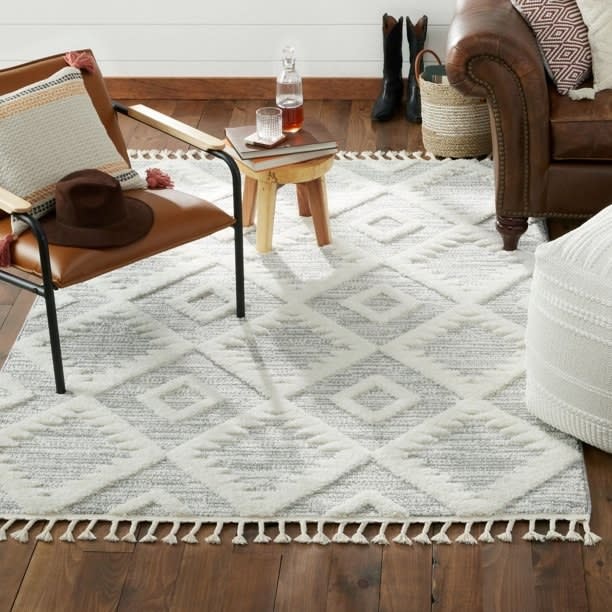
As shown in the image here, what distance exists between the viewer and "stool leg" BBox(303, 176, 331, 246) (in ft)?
11.5

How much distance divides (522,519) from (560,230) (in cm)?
151

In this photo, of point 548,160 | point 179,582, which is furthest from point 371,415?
point 548,160

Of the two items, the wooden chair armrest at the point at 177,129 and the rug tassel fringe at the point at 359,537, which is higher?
the wooden chair armrest at the point at 177,129

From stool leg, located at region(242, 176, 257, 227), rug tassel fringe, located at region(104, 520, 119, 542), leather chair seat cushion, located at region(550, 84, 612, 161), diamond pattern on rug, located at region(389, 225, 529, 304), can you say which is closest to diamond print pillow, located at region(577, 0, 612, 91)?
leather chair seat cushion, located at region(550, 84, 612, 161)

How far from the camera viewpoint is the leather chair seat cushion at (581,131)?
132 inches

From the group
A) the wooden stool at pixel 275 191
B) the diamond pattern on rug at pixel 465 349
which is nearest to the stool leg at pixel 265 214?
the wooden stool at pixel 275 191

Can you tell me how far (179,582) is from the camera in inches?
91.4

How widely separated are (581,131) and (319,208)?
88 centimetres

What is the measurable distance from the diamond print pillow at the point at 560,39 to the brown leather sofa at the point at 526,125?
0.04 m

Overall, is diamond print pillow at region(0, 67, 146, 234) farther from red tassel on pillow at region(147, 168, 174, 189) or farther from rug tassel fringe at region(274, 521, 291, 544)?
rug tassel fringe at region(274, 521, 291, 544)

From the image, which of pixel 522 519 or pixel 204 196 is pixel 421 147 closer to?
pixel 204 196

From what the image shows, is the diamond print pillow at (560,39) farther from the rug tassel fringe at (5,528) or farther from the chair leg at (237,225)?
the rug tassel fringe at (5,528)

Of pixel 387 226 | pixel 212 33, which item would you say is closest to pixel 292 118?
pixel 387 226

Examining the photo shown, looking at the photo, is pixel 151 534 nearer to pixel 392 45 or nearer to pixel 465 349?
pixel 465 349
